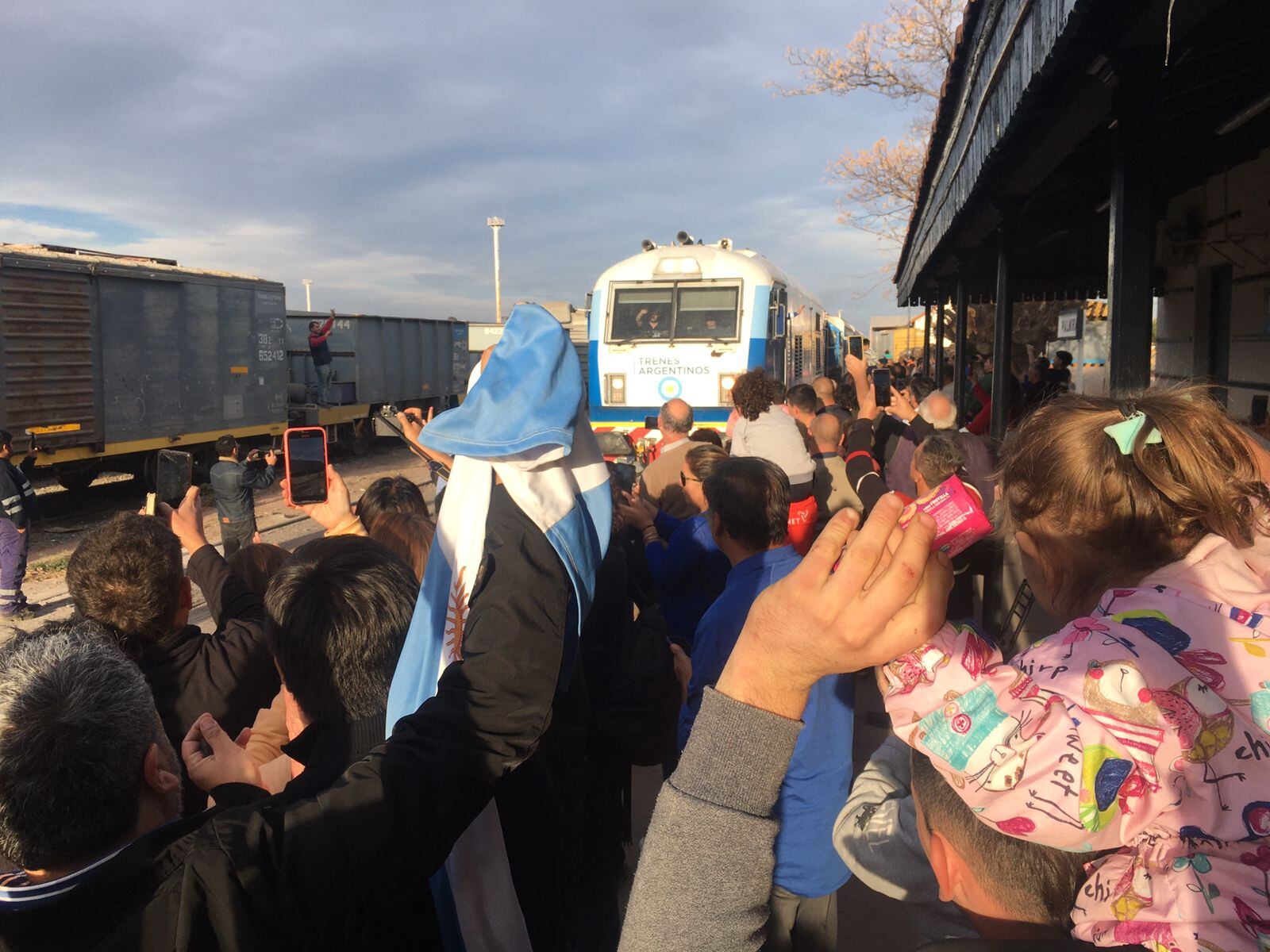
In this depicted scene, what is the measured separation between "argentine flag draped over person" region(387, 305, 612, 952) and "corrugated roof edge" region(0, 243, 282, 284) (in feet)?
45.5

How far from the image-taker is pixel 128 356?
555 inches

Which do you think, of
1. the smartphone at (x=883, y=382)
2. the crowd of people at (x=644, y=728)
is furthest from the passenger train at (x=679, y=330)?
the crowd of people at (x=644, y=728)

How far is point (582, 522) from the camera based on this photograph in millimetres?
1949

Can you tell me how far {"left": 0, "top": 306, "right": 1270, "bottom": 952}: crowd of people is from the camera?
3.31 ft

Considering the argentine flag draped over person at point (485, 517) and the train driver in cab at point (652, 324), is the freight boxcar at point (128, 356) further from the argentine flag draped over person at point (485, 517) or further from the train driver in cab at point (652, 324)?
the argentine flag draped over person at point (485, 517)

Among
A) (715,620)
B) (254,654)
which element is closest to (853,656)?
(715,620)

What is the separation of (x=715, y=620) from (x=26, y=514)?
8416mm

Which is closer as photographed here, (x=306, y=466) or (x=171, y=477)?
(x=306, y=466)

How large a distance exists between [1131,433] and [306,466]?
2.88m

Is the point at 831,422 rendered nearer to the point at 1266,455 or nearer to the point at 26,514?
the point at 1266,455

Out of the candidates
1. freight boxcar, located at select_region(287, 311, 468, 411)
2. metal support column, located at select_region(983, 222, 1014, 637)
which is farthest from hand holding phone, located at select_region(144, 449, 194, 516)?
freight boxcar, located at select_region(287, 311, 468, 411)

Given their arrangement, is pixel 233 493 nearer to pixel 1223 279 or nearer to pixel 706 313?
pixel 706 313

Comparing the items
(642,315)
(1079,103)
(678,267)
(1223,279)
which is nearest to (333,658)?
(1079,103)

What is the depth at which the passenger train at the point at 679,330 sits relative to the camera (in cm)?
1169
